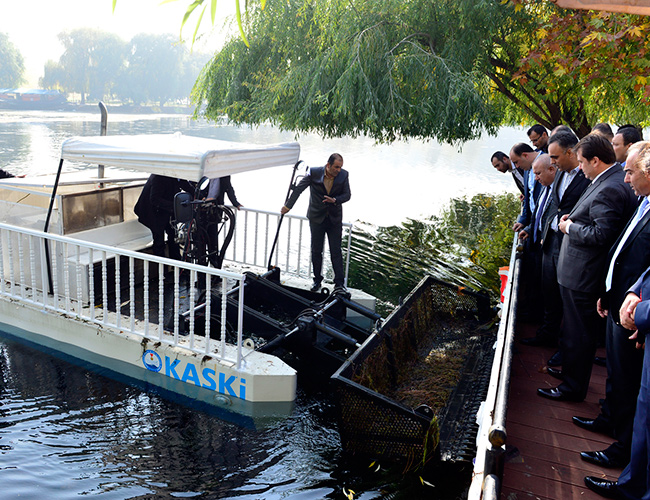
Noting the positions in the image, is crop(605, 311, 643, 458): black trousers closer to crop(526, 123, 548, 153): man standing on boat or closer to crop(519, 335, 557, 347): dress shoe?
crop(519, 335, 557, 347): dress shoe

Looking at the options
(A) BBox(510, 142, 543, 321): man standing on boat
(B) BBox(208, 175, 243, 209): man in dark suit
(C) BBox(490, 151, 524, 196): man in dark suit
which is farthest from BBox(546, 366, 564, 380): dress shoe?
(B) BBox(208, 175, 243, 209): man in dark suit

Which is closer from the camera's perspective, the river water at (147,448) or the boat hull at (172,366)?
the river water at (147,448)

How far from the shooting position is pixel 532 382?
446 cm

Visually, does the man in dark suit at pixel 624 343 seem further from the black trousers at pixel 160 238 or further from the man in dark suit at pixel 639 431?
the black trousers at pixel 160 238

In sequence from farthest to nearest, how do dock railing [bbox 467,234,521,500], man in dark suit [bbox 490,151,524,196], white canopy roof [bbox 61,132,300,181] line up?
man in dark suit [bbox 490,151,524,196] → white canopy roof [bbox 61,132,300,181] → dock railing [bbox 467,234,521,500]

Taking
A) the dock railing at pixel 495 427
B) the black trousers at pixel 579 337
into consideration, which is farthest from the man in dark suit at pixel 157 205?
the black trousers at pixel 579 337

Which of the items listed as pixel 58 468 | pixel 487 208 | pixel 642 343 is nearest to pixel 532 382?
pixel 642 343

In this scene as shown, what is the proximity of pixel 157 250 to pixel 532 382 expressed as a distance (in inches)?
196

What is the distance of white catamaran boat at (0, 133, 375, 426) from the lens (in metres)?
5.52

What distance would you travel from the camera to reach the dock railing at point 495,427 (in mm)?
2430

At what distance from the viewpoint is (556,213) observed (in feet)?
16.0

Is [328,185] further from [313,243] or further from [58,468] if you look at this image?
[58,468]

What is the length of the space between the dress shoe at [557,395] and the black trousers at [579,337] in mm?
26

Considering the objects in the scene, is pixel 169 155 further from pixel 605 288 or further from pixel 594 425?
pixel 594 425
